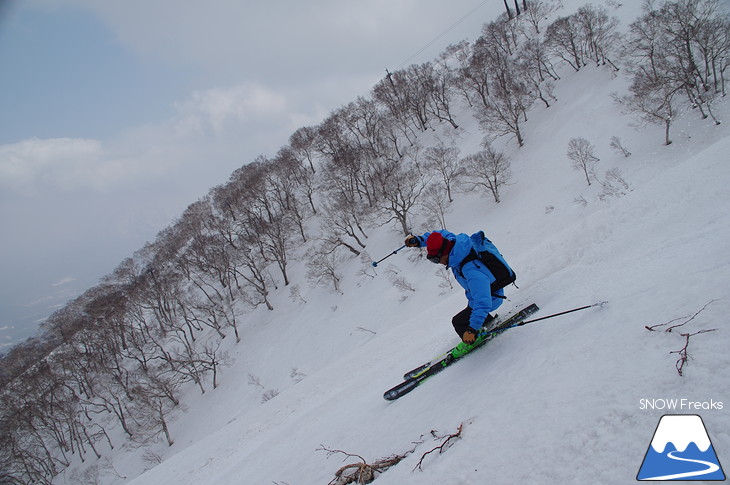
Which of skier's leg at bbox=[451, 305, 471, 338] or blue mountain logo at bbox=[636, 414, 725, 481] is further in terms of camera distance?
skier's leg at bbox=[451, 305, 471, 338]

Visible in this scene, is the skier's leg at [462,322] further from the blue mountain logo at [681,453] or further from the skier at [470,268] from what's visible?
the blue mountain logo at [681,453]

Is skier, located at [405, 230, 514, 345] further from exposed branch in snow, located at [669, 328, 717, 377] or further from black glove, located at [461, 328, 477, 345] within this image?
exposed branch in snow, located at [669, 328, 717, 377]

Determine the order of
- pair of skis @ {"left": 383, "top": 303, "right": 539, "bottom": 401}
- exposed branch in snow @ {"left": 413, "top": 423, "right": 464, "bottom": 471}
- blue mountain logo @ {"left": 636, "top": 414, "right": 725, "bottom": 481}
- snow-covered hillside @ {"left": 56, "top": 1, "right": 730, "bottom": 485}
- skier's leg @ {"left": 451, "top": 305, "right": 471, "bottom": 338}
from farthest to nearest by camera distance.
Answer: skier's leg @ {"left": 451, "top": 305, "right": 471, "bottom": 338}
pair of skis @ {"left": 383, "top": 303, "right": 539, "bottom": 401}
exposed branch in snow @ {"left": 413, "top": 423, "right": 464, "bottom": 471}
snow-covered hillside @ {"left": 56, "top": 1, "right": 730, "bottom": 485}
blue mountain logo @ {"left": 636, "top": 414, "right": 725, "bottom": 481}

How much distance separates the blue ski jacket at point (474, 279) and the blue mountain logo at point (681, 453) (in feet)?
8.52

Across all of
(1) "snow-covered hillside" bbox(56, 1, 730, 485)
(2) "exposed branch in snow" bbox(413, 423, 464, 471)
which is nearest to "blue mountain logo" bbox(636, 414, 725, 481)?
(1) "snow-covered hillside" bbox(56, 1, 730, 485)

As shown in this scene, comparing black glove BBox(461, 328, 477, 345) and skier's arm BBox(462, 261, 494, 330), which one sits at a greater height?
skier's arm BBox(462, 261, 494, 330)

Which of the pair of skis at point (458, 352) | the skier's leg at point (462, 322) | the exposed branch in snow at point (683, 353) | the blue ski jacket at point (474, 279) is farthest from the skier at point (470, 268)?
the exposed branch in snow at point (683, 353)

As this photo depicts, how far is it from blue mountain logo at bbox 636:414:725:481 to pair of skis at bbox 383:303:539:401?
2.67 meters

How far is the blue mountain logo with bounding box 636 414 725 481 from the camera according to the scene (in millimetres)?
1946

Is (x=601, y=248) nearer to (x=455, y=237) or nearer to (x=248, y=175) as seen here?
(x=455, y=237)

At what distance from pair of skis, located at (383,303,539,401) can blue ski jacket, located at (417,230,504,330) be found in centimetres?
54

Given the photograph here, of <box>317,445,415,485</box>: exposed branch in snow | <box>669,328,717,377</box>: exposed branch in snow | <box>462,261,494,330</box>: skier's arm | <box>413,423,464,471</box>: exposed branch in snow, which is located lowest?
<box>317,445,415,485</box>: exposed branch in snow

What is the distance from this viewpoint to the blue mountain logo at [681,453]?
195 centimetres

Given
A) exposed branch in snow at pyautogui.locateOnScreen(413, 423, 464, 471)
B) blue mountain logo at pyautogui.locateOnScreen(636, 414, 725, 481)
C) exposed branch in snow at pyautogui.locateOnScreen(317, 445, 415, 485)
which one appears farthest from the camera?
exposed branch in snow at pyautogui.locateOnScreen(317, 445, 415, 485)
